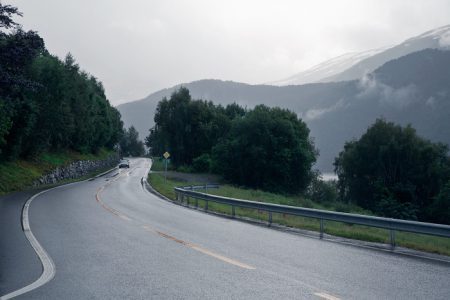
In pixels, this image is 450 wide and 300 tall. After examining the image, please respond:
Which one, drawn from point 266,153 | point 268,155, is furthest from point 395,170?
point 266,153

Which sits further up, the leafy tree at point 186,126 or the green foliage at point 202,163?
the leafy tree at point 186,126

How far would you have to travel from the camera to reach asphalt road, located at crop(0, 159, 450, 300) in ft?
22.1

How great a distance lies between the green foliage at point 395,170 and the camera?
6706 centimetres

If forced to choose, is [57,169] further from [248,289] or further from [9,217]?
[248,289]

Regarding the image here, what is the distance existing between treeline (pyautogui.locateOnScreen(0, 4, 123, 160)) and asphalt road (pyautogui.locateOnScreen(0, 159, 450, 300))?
496 inches

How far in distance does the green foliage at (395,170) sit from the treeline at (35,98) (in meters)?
39.0

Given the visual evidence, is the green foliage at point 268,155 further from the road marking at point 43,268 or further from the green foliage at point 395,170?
the road marking at point 43,268

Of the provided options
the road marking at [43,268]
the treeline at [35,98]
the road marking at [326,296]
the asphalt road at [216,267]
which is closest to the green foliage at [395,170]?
the treeline at [35,98]

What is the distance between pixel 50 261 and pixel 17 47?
55.6 feet

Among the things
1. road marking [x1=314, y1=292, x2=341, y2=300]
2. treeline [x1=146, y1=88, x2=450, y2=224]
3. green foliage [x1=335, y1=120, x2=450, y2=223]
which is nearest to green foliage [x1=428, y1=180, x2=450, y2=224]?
treeline [x1=146, y1=88, x2=450, y2=224]

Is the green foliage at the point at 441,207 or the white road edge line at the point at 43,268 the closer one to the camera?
the white road edge line at the point at 43,268

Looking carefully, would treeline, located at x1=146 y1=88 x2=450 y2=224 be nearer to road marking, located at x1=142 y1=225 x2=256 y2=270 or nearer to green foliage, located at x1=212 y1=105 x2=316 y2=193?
green foliage, located at x1=212 y1=105 x2=316 y2=193

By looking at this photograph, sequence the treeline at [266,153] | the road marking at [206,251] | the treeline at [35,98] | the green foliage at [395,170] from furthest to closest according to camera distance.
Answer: the treeline at [266,153], the green foliage at [395,170], the treeline at [35,98], the road marking at [206,251]

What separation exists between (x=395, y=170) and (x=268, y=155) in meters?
17.8
